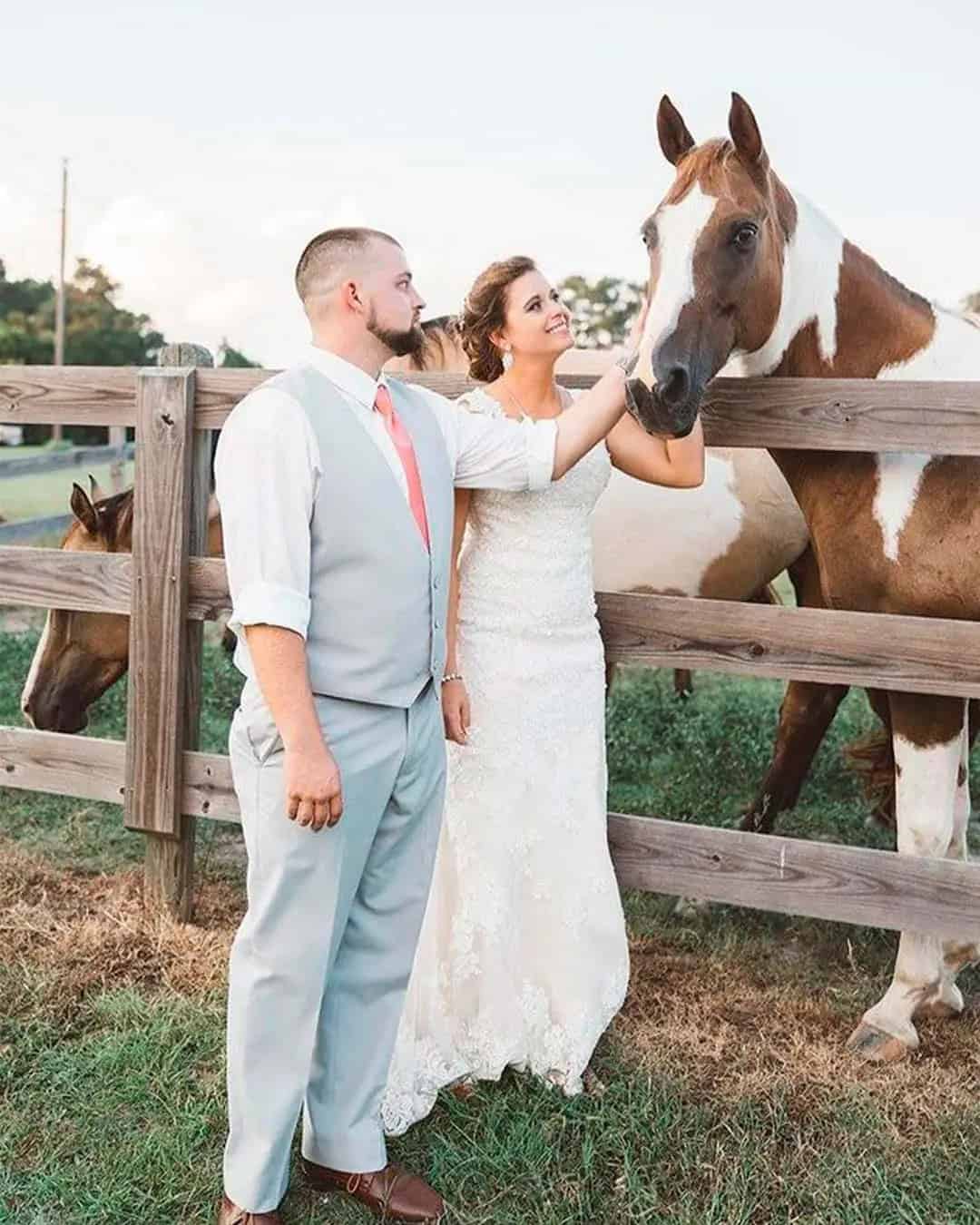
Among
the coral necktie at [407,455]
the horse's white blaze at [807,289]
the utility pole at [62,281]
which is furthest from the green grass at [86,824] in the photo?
the utility pole at [62,281]

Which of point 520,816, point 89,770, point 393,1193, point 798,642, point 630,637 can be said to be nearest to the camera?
point 393,1193

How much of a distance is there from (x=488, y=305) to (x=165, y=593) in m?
1.54

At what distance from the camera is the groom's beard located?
2469mm

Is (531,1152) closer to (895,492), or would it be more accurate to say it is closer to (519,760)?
(519,760)

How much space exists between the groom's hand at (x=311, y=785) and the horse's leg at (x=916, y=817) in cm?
174

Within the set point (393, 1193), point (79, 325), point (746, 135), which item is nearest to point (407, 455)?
point (746, 135)

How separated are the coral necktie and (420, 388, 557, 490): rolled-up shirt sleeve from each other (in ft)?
1.00

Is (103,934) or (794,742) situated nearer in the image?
(103,934)

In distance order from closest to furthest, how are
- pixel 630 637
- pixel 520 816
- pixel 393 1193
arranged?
pixel 393 1193, pixel 520 816, pixel 630 637

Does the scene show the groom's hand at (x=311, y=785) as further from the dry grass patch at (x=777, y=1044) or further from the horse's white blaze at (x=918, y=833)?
the horse's white blaze at (x=918, y=833)

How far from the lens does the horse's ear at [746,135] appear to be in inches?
120

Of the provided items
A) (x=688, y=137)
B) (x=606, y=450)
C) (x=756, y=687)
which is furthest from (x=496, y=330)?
(x=756, y=687)

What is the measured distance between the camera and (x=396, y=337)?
2.49 metres

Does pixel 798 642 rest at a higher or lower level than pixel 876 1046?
higher
